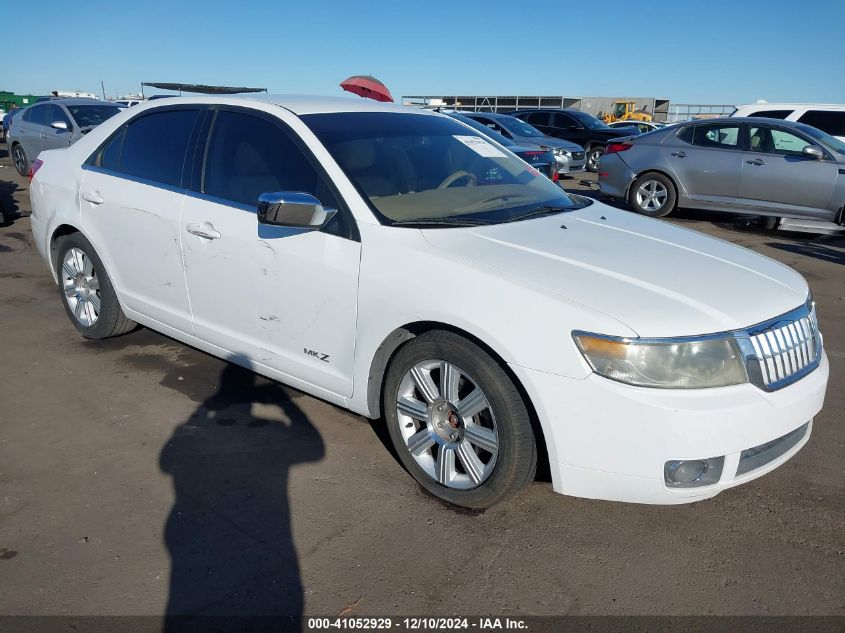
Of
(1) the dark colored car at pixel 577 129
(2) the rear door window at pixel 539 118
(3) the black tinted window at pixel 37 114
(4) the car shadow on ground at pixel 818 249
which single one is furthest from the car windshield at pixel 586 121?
(3) the black tinted window at pixel 37 114

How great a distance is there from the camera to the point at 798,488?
3146mm

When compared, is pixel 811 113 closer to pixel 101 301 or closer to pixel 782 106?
pixel 782 106

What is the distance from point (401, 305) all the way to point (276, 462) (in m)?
1.07

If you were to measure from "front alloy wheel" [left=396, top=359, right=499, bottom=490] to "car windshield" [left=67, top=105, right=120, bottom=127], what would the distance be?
11.0 metres

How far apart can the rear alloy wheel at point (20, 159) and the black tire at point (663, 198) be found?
11865 millimetres

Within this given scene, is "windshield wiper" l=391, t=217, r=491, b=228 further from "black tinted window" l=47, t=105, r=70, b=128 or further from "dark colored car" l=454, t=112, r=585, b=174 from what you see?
"dark colored car" l=454, t=112, r=585, b=174

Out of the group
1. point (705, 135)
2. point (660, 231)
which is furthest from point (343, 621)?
point (705, 135)

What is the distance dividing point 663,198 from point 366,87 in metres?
5.01

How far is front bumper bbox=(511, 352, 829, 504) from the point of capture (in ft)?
7.82

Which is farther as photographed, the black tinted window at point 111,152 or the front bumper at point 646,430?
the black tinted window at point 111,152

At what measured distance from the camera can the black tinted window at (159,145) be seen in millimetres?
3957

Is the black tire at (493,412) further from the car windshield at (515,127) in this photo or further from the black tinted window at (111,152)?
the car windshield at (515,127)

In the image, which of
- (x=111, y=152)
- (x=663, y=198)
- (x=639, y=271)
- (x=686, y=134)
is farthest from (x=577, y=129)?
(x=639, y=271)

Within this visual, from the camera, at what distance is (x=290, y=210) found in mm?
2990
